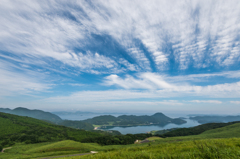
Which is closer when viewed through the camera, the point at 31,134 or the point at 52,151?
the point at 52,151

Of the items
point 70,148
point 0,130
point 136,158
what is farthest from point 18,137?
point 136,158

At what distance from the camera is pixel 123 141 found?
80000 mm

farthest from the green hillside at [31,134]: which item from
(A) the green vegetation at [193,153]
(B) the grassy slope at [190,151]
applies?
(A) the green vegetation at [193,153]

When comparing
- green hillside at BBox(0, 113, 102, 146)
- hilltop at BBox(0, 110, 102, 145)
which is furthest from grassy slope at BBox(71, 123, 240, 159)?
hilltop at BBox(0, 110, 102, 145)

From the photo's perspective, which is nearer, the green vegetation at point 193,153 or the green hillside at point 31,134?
the green vegetation at point 193,153

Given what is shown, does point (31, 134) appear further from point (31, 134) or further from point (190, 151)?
point (190, 151)

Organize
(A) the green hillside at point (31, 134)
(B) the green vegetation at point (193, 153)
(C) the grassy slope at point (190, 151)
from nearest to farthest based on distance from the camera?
(B) the green vegetation at point (193, 153), (C) the grassy slope at point (190, 151), (A) the green hillside at point (31, 134)

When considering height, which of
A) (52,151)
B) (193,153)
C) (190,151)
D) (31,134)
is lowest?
(31,134)

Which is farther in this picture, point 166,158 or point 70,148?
point 70,148

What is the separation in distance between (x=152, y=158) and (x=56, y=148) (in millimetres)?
54962

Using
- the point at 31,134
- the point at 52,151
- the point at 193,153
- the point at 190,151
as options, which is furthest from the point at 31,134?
the point at 193,153

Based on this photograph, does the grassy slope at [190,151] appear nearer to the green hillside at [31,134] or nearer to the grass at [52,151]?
the grass at [52,151]

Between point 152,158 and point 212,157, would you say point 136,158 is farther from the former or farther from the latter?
point 212,157

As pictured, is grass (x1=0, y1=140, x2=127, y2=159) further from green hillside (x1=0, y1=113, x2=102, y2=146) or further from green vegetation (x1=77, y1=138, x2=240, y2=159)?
green hillside (x1=0, y1=113, x2=102, y2=146)
